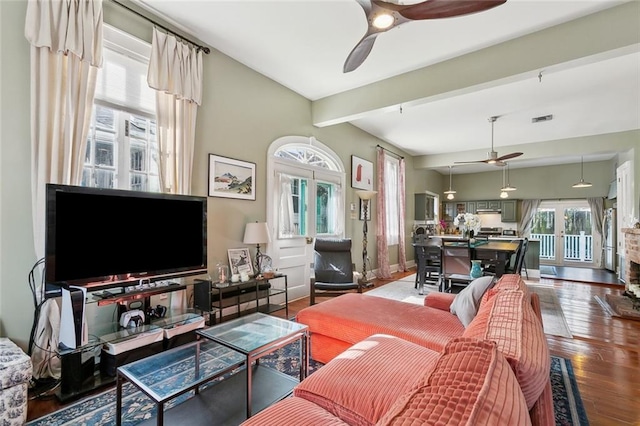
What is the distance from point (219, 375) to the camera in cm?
172

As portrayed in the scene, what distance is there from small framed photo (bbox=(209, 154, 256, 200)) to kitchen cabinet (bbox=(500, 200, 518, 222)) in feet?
29.7

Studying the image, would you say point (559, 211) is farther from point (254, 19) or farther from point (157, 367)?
point (157, 367)

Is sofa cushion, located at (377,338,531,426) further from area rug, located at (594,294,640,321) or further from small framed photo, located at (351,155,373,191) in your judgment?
small framed photo, located at (351,155,373,191)

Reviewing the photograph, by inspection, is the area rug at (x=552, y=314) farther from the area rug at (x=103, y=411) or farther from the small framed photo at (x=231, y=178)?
the small framed photo at (x=231, y=178)

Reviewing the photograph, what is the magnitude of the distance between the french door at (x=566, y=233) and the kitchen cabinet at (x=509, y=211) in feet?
1.95

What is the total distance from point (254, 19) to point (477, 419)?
3.53 metres

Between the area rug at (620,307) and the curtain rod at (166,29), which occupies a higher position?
the curtain rod at (166,29)

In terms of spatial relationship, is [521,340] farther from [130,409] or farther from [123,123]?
[123,123]

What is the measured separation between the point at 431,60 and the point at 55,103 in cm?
390

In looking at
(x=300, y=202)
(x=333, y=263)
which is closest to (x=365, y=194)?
(x=300, y=202)

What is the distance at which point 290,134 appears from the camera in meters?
4.65

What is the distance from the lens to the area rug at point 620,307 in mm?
3865

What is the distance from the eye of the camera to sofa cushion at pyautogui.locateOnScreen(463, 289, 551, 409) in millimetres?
848

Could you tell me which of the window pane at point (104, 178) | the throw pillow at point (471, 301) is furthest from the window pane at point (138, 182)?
the throw pillow at point (471, 301)
